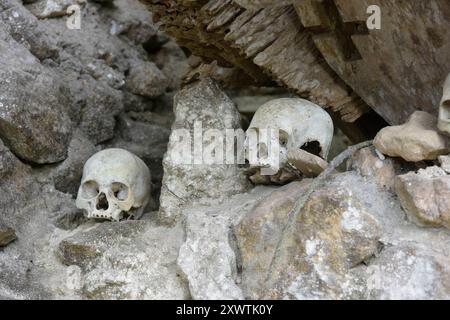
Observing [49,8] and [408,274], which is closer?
[408,274]

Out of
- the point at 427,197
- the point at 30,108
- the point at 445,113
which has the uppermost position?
the point at 445,113

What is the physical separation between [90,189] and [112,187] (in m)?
0.08

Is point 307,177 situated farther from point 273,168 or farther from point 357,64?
point 357,64

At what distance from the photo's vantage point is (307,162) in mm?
1842

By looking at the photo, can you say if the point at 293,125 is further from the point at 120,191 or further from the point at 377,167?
the point at 120,191

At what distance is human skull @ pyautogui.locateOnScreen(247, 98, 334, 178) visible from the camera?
1.94 meters

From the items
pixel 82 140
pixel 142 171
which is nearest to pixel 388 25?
pixel 142 171

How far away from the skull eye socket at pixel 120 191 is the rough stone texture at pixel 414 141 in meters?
0.83

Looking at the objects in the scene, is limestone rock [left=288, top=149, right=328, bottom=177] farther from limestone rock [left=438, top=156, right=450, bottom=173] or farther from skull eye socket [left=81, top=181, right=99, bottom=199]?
skull eye socket [left=81, top=181, right=99, bottom=199]

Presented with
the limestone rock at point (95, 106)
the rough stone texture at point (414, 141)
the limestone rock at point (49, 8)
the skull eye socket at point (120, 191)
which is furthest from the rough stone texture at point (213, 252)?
the limestone rock at point (49, 8)

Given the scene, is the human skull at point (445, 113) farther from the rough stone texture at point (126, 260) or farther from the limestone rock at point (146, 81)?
the limestone rock at point (146, 81)

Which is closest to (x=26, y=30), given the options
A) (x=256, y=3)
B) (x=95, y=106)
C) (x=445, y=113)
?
(x=95, y=106)

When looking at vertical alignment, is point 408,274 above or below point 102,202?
above

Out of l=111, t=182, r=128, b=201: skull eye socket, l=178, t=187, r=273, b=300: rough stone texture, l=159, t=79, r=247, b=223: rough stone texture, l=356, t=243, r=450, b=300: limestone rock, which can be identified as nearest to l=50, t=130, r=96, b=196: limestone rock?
l=111, t=182, r=128, b=201: skull eye socket
